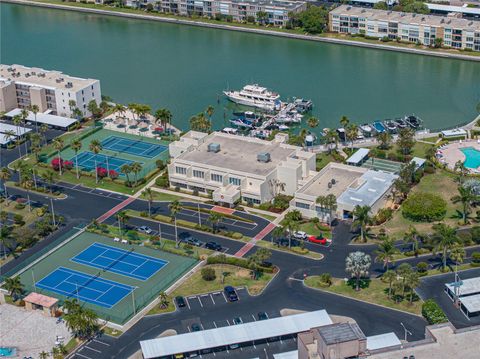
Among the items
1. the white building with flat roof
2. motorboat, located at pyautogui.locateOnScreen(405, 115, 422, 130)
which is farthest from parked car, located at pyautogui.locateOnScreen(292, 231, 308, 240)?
motorboat, located at pyautogui.locateOnScreen(405, 115, 422, 130)

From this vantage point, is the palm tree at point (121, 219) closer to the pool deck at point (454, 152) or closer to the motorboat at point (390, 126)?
the pool deck at point (454, 152)

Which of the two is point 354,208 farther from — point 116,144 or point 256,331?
point 116,144

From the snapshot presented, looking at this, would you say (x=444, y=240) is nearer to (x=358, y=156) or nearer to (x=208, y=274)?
(x=208, y=274)

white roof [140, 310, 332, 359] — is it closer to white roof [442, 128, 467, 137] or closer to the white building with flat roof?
the white building with flat roof

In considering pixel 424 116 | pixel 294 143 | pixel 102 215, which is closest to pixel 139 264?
pixel 102 215

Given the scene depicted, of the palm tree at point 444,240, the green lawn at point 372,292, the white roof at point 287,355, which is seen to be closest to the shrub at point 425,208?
the palm tree at point 444,240

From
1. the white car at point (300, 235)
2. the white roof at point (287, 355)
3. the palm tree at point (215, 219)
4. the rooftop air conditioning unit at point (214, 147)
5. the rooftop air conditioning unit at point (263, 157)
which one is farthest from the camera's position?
the rooftop air conditioning unit at point (214, 147)

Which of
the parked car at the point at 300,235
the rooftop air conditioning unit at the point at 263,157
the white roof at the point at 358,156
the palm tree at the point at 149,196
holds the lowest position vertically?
the parked car at the point at 300,235
